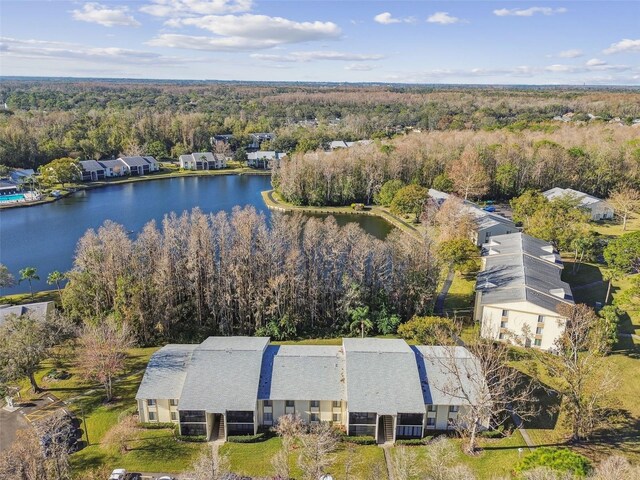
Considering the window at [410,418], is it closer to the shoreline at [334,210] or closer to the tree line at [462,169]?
the shoreline at [334,210]

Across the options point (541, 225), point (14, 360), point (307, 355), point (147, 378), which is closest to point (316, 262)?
point (307, 355)

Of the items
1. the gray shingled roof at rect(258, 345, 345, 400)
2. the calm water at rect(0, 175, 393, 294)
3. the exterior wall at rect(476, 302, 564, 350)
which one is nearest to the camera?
the gray shingled roof at rect(258, 345, 345, 400)

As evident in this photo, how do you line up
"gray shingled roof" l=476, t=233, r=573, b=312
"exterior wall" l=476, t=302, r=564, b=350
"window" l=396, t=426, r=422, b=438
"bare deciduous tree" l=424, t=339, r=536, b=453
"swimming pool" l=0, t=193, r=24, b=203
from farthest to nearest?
"swimming pool" l=0, t=193, r=24, b=203 → "gray shingled roof" l=476, t=233, r=573, b=312 → "exterior wall" l=476, t=302, r=564, b=350 → "window" l=396, t=426, r=422, b=438 → "bare deciduous tree" l=424, t=339, r=536, b=453

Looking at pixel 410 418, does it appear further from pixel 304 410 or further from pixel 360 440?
pixel 304 410

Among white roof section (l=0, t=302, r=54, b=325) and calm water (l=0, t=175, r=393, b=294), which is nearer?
white roof section (l=0, t=302, r=54, b=325)

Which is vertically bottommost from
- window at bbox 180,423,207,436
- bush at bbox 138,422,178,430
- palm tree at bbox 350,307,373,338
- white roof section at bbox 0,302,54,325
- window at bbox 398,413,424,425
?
bush at bbox 138,422,178,430

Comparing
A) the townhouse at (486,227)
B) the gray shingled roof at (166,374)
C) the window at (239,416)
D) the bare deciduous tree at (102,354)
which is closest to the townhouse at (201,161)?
the townhouse at (486,227)

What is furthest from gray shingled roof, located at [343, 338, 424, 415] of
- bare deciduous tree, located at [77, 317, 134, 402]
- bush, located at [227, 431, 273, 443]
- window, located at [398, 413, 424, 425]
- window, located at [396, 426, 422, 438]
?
bare deciduous tree, located at [77, 317, 134, 402]

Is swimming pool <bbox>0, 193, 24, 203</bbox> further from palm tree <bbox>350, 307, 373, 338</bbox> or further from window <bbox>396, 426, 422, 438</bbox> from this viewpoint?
window <bbox>396, 426, 422, 438</bbox>
